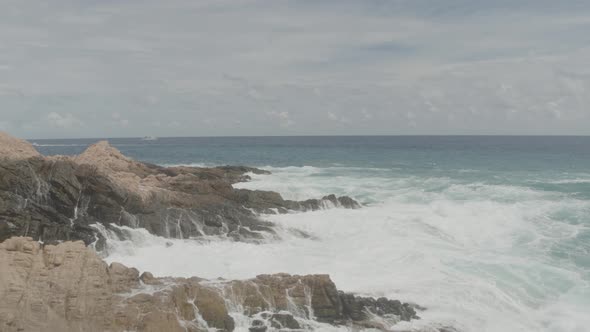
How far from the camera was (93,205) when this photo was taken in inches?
889

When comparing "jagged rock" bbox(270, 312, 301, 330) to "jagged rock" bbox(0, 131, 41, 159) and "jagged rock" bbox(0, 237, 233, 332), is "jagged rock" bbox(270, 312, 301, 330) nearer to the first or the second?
"jagged rock" bbox(0, 237, 233, 332)

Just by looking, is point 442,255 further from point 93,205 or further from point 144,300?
point 93,205

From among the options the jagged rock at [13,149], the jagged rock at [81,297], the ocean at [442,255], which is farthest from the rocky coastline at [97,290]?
the ocean at [442,255]

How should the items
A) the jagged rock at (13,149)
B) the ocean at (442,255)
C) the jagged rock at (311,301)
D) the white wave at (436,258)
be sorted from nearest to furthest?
the jagged rock at (311,301), the white wave at (436,258), the ocean at (442,255), the jagged rock at (13,149)

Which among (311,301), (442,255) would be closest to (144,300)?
(311,301)

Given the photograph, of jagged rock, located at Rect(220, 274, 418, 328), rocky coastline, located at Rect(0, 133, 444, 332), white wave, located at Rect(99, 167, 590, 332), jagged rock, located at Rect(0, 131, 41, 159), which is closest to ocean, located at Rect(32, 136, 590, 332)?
white wave, located at Rect(99, 167, 590, 332)

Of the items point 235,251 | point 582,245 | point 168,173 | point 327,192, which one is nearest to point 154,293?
point 235,251

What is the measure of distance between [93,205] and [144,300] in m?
10.7

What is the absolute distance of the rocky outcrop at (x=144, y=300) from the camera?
41.0 feet

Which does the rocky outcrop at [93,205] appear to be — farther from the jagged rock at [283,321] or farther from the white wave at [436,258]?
the jagged rock at [283,321]

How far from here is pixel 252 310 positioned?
14.3 metres

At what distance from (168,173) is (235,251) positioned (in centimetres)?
1605

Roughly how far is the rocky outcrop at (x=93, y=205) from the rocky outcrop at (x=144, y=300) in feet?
22.5

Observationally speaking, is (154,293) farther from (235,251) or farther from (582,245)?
(582,245)
